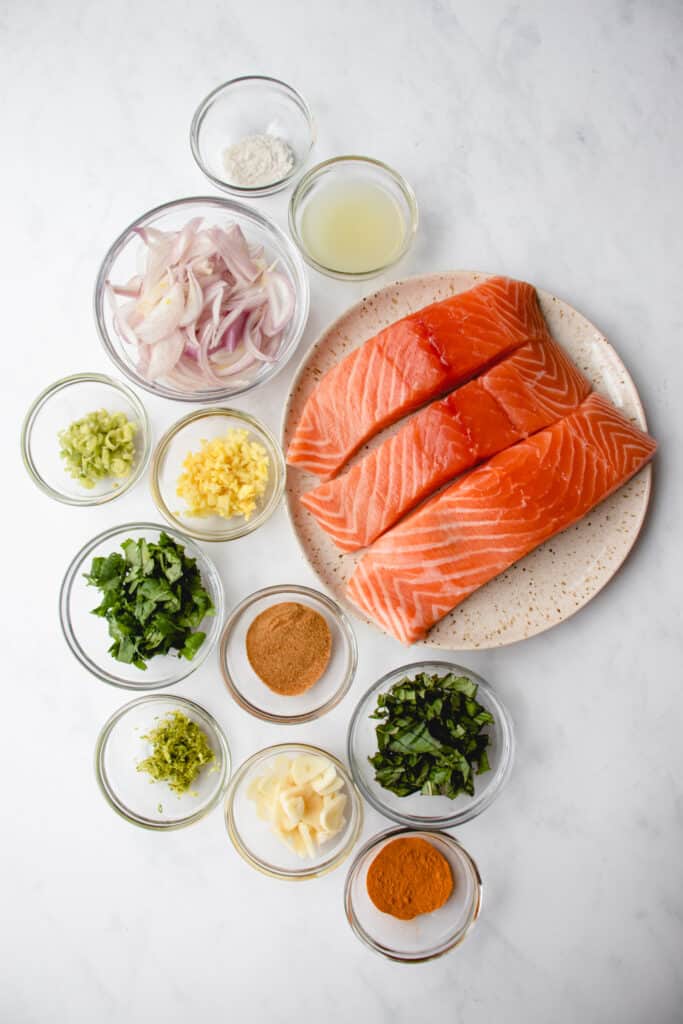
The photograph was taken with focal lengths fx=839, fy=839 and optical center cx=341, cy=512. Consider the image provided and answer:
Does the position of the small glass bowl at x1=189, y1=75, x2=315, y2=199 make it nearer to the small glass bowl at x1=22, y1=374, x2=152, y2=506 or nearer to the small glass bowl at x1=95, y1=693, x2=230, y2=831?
the small glass bowl at x1=22, y1=374, x2=152, y2=506

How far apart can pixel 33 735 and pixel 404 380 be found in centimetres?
173

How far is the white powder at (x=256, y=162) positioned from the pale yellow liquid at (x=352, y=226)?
147 mm

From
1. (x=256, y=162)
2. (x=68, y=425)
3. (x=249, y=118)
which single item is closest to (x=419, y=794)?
(x=68, y=425)

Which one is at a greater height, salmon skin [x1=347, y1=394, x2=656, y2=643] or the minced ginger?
the minced ginger

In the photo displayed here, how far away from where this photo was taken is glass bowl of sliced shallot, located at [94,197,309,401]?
8.56 feet

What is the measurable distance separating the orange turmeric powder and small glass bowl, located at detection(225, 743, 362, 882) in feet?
0.41

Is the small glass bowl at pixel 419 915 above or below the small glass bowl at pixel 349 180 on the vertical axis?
below

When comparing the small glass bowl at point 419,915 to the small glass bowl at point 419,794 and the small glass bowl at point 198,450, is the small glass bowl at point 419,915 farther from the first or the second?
the small glass bowl at point 198,450

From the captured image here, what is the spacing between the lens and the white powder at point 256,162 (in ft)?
9.35

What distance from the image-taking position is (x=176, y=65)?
2.96m

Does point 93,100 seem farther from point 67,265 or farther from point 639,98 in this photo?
point 639,98

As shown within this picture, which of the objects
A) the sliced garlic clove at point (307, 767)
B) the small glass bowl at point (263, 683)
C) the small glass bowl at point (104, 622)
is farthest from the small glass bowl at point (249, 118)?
the sliced garlic clove at point (307, 767)

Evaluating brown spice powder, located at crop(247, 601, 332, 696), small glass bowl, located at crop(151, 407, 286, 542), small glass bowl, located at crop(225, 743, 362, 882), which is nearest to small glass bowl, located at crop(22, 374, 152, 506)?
small glass bowl, located at crop(151, 407, 286, 542)

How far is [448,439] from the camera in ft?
8.61
